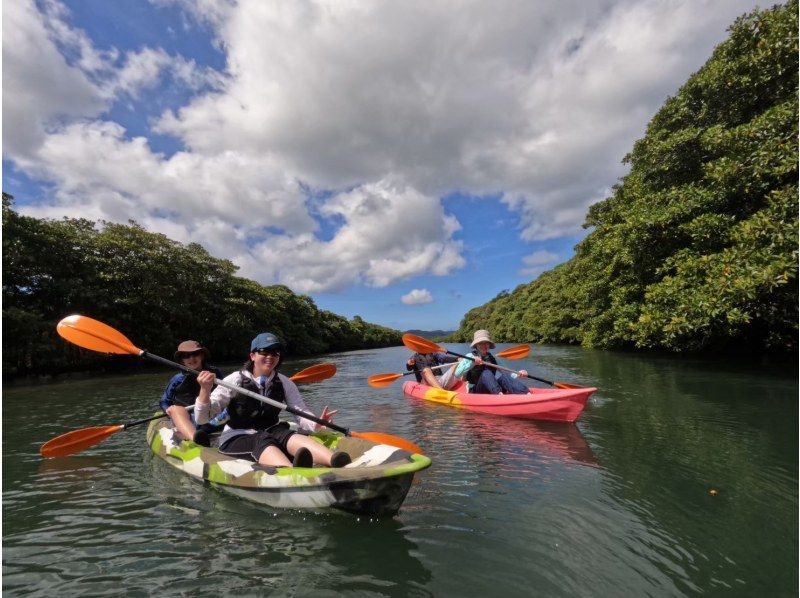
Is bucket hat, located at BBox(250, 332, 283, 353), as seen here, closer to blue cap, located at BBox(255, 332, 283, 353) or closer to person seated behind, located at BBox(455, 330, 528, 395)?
blue cap, located at BBox(255, 332, 283, 353)

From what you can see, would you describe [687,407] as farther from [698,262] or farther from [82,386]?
[82,386]

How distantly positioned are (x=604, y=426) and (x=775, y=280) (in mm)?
5567

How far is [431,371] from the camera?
11.8 m

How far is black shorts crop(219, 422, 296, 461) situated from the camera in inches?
182

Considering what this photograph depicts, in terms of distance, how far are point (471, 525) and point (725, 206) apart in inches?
539

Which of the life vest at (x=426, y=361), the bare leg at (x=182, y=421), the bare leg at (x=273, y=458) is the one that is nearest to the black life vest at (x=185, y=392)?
the bare leg at (x=182, y=421)

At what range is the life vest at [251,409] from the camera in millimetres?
4977

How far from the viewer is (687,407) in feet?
29.9

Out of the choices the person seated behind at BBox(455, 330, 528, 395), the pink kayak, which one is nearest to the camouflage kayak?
the pink kayak

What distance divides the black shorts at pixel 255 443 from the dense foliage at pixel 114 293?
1752 centimetres

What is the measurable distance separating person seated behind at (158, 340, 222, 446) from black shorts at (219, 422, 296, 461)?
33.7 inches

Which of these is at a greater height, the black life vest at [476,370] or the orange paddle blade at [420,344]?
the orange paddle blade at [420,344]

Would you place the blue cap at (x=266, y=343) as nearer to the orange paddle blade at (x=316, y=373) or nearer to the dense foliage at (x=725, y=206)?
the orange paddle blade at (x=316, y=373)

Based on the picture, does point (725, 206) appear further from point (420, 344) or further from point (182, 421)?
point (182, 421)
